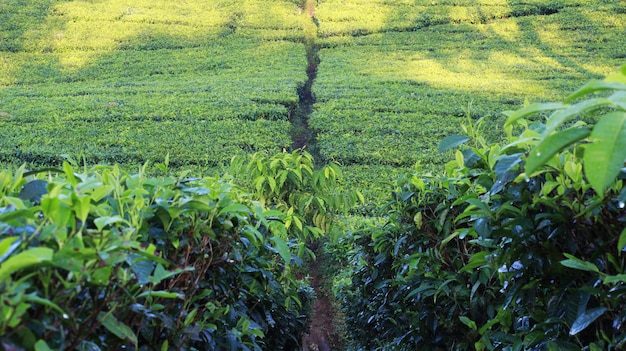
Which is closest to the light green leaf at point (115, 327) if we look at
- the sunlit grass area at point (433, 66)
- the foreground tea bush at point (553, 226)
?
the foreground tea bush at point (553, 226)

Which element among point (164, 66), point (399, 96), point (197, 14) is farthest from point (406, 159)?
point (197, 14)

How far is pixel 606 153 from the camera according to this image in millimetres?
689

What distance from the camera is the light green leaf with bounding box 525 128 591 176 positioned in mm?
759

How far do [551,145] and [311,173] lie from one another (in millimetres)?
2842

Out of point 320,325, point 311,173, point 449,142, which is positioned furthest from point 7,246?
point 320,325

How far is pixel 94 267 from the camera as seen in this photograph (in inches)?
32.0

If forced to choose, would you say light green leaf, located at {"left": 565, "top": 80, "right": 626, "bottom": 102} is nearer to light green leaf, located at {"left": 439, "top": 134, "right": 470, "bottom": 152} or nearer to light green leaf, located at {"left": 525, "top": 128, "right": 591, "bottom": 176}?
light green leaf, located at {"left": 525, "top": 128, "right": 591, "bottom": 176}

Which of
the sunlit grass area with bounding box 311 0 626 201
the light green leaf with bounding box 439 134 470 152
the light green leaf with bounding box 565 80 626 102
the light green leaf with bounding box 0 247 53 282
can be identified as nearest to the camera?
the light green leaf with bounding box 0 247 53 282

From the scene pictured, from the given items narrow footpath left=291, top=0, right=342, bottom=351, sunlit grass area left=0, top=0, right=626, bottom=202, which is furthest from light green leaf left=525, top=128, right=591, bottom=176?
sunlit grass area left=0, top=0, right=626, bottom=202

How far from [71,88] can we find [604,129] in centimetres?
1555

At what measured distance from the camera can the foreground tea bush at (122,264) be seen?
737 millimetres

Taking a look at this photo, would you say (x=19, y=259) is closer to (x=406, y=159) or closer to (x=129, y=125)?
(x=406, y=159)

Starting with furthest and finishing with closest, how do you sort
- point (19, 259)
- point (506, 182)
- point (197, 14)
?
point (197, 14) → point (506, 182) → point (19, 259)

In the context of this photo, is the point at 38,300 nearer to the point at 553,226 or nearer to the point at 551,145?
the point at 551,145
